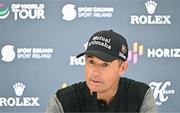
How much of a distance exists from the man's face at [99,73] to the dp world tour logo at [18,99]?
59.2 inches

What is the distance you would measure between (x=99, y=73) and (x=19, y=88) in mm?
1579

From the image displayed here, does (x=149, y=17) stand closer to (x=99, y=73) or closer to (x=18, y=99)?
(x=18, y=99)

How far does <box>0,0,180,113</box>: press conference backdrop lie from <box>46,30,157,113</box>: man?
124cm

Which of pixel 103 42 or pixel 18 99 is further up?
pixel 103 42

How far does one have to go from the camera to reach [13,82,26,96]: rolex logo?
9.48 ft

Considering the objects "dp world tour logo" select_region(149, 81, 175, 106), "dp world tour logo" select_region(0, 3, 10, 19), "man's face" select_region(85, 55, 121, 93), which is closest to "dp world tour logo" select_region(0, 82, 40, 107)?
"dp world tour logo" select_region(0, 3, 10, 19)

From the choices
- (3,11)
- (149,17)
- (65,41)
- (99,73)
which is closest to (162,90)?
(149,17)

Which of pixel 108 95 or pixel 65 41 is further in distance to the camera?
pixel 65 41

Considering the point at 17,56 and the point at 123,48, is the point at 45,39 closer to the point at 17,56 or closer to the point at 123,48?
the point at 17,56

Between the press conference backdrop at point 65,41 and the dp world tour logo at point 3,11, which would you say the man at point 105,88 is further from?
the dp world tour logo at point 3,11

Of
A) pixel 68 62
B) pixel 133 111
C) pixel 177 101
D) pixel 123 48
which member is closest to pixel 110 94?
pixel 133 111

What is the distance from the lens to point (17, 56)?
113 inches

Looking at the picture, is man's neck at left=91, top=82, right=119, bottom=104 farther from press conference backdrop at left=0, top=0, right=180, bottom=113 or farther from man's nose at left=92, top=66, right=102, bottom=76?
press conference backdrop at left=0, top=0, right=180, bottom=113

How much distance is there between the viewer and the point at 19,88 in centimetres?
289
